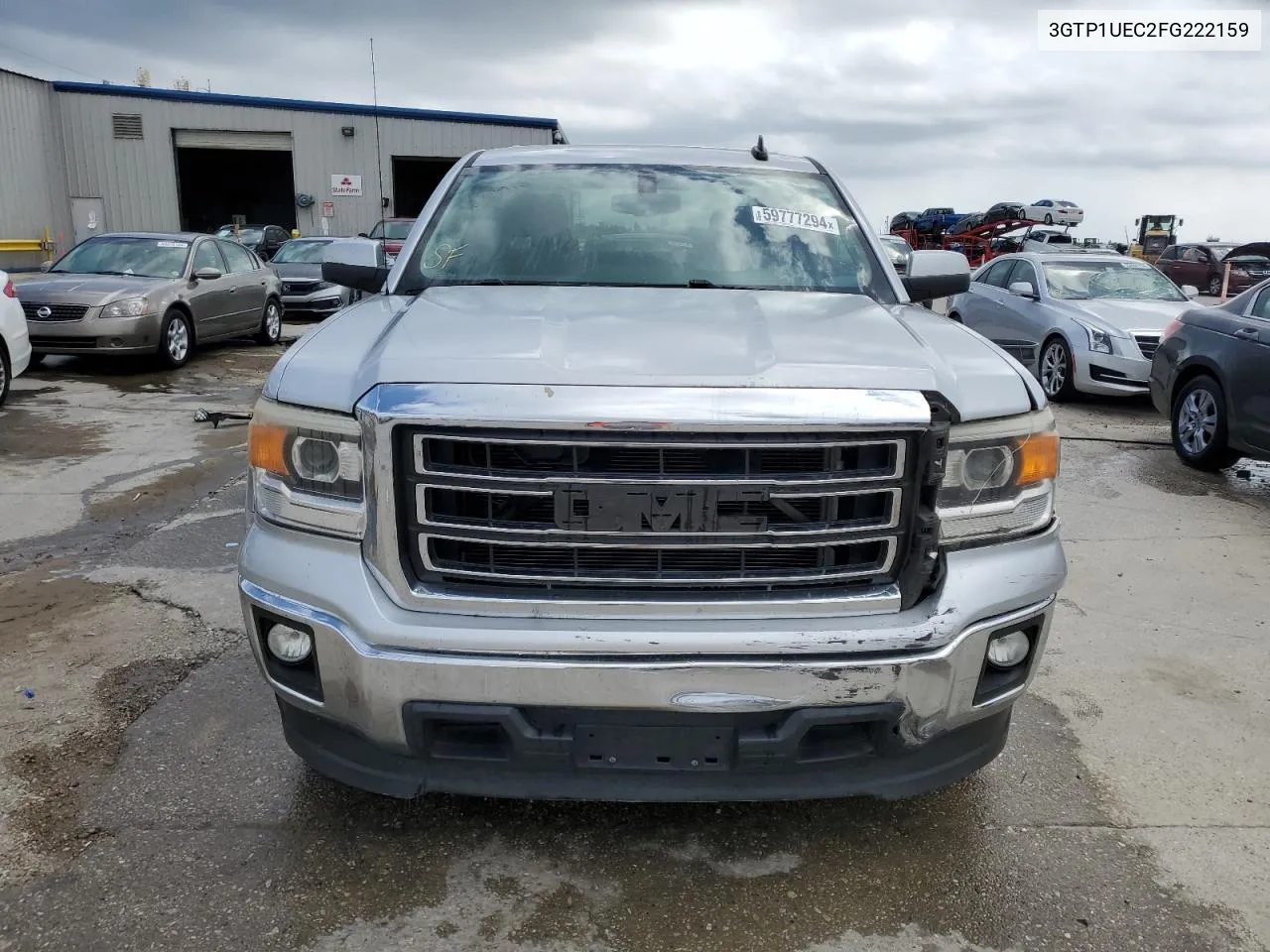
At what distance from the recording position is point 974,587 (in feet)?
7.76

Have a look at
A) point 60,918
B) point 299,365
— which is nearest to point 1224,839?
point 299,365

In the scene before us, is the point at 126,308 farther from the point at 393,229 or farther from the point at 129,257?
the point at 393,229

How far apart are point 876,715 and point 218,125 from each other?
109 feet

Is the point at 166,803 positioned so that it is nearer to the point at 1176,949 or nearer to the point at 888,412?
the point at 888,412

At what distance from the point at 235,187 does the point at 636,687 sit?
145 ft

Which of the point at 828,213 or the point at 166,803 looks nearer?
the point at 166,803

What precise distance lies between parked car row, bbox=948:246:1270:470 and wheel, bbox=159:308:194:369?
9437 millimetres

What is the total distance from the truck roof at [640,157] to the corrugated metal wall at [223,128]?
2773 cm

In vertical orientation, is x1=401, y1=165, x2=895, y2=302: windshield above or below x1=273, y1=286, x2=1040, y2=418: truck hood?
above

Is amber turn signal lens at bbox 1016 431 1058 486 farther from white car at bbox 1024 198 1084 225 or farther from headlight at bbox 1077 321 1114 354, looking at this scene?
white car at bbox 1024 198 1084 225

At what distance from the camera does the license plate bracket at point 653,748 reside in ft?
7.44

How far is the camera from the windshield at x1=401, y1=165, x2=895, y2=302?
350 cm

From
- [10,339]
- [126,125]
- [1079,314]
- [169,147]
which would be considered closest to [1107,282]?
[1079,314]

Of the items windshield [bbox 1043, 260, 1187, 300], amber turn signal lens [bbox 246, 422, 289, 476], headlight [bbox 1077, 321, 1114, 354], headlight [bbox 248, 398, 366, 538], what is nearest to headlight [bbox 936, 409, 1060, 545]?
headlight [bbox 248, 398, 366, 538]
